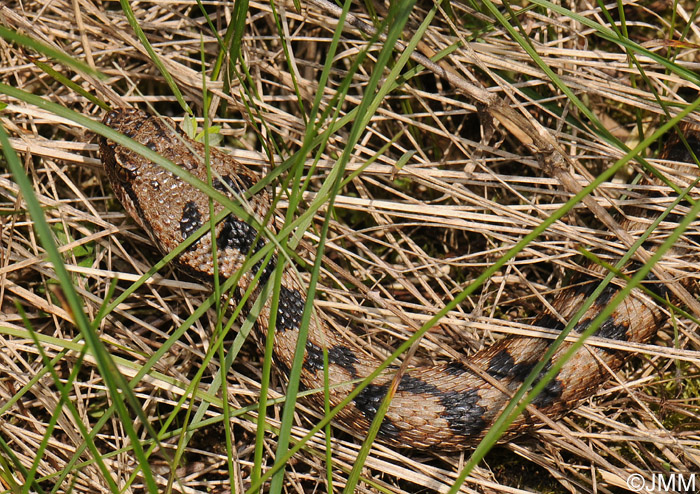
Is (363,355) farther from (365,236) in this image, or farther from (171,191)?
(171,191)

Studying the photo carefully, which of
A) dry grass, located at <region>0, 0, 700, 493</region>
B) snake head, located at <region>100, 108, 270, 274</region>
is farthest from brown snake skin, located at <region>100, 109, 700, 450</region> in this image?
dry grass, located at <region>0, 0, 700, 493</region>

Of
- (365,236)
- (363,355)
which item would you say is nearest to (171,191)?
(365,236)

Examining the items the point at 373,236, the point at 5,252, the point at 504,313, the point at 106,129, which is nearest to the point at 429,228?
the point at 373,236

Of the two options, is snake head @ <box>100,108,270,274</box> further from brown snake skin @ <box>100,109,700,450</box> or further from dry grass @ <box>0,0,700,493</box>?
dry grass @ <box>0,0,700,493</box>

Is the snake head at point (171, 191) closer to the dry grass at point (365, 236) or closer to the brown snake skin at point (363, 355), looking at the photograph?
the brown snake skin at point (363, 355)

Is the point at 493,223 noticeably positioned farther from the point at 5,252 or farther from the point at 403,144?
the point at 5,252
